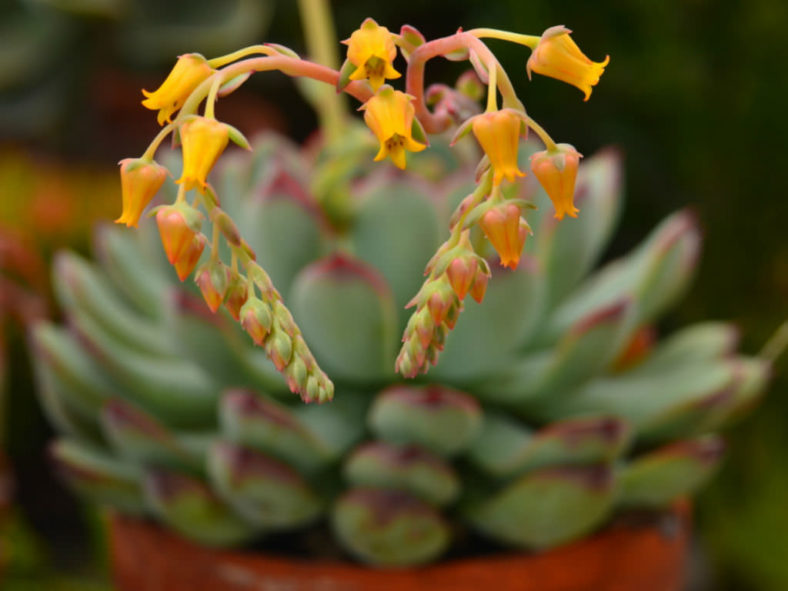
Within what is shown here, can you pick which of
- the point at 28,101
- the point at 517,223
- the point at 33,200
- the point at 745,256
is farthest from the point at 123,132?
the point at 517,223

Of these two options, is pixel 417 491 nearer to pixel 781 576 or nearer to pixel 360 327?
pixel 360 327

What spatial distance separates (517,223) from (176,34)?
74 cm

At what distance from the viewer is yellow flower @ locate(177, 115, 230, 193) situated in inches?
4.8

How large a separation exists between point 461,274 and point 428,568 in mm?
196

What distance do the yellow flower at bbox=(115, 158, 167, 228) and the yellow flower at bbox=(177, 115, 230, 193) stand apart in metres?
0.01

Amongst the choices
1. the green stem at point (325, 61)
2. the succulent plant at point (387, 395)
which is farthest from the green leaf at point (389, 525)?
the green stem at point (325, 61)

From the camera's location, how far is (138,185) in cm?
14

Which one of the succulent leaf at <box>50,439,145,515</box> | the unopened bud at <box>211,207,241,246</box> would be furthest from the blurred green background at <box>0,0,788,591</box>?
the unopened bud at <box>211,207,241,246</box>

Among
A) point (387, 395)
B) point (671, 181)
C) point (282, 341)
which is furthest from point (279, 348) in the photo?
point (671, 181)

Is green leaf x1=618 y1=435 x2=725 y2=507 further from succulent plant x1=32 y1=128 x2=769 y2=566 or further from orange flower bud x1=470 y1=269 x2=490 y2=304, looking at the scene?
orange flower bud x1=470 y1=269 x2=490 y2=304

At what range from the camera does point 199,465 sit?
0.33 meters

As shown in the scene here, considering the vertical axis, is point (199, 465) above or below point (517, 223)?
below

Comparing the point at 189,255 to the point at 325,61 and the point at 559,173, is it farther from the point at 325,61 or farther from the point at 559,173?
the point at 325,61

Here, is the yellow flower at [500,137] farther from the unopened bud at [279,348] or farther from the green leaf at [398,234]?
the green leaf at [398,234]
